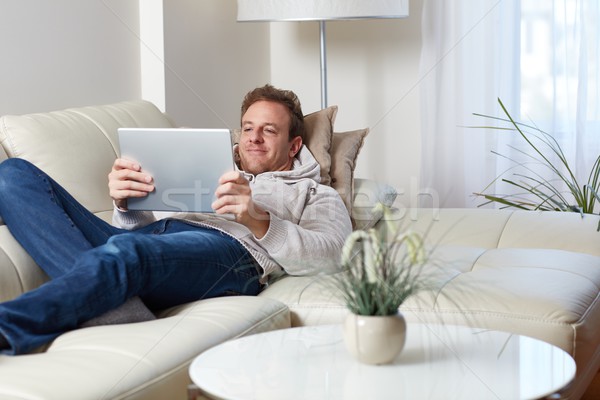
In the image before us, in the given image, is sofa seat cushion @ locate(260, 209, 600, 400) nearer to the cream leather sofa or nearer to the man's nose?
the cream leather sofa

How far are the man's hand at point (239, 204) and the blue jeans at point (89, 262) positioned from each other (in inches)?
3.6

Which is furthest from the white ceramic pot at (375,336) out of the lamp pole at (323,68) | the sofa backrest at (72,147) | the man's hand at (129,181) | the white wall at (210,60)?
the lamp pole at (323,68)

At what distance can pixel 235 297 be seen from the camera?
6.66 feet

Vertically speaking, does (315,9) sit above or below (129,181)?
above

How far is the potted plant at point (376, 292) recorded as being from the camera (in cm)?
133

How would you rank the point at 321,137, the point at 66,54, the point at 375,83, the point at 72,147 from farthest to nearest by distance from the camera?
the point at 375,83, the point at 66,54, the point at 321,137, the point at 72,147

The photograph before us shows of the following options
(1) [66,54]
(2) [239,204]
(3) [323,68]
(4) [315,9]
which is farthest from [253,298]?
(3) [323,68]

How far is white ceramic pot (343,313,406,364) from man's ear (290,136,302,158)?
1317 mm

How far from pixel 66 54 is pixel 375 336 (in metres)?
1.92

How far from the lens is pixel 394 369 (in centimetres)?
136

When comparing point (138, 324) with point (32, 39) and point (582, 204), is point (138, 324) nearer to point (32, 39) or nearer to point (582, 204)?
point (32, 39)

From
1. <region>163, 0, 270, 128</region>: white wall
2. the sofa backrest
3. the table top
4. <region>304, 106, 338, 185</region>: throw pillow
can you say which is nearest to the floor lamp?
<region>163, 0, 270, 128</region>: white wall

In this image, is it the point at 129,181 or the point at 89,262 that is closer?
the point at 89,262

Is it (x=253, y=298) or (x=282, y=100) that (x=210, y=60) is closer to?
(x=282, y=100)
